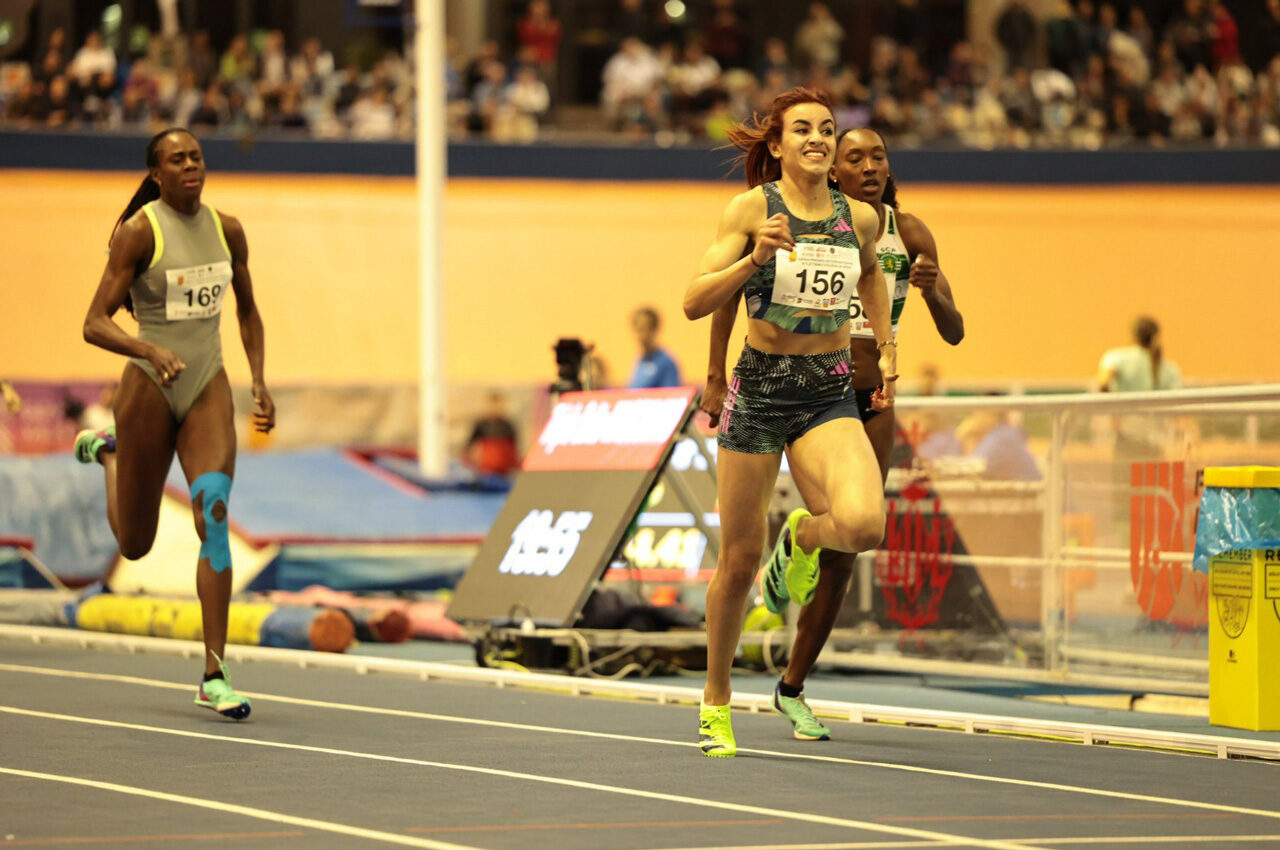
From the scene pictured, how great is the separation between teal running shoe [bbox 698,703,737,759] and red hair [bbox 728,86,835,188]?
186 centimetres

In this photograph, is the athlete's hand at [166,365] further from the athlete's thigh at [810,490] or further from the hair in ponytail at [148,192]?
the athlete's thigh at [810,490]

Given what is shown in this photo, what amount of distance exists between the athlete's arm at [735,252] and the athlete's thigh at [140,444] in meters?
2.44

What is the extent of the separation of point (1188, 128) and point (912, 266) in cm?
1975

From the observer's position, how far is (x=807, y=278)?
21.4 ft

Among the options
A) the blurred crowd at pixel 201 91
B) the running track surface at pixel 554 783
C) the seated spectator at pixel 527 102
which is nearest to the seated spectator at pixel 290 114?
the blurred crowd at pixel 201 91

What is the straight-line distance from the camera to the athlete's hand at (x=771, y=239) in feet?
20.1

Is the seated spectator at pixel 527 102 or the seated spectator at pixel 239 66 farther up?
the seated spectator at pixel 239 66

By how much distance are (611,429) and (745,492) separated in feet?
13.2

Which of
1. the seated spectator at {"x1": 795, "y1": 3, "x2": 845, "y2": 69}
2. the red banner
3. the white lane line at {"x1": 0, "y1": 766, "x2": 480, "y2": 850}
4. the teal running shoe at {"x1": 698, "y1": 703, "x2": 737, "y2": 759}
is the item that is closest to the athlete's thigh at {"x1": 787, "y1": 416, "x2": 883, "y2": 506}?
the teal running shoe at {"x1": 698, "y1": 703, "x2": 737, "y2": 759}

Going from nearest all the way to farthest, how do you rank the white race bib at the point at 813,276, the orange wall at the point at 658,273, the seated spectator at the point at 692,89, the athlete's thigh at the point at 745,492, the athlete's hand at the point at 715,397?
the white race bib at the point at 813,276 < the athlete's thigh at the point at 745,492 < the athlete's hand at the point at 715,397 < the orange wall at the point at 658,273 < the seated spectator at the point at 692,89

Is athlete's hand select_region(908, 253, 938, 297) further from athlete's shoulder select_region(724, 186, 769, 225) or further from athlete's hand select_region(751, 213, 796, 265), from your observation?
athlete's hand select_region(751, 213, 796, 265)

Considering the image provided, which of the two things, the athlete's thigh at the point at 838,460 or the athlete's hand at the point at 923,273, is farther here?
the athlete's hand at the point at 923,273

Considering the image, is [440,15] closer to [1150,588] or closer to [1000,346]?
[1000,346]

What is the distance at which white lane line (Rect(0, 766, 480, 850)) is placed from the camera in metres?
4.87
